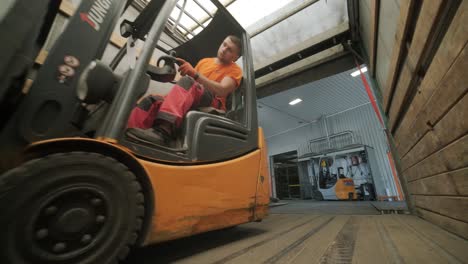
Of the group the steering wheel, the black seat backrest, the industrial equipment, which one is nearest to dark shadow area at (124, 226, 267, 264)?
the steering wheel

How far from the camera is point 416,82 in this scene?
4.69 ft

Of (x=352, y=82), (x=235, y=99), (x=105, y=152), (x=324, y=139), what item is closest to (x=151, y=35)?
(x=105, y=152)

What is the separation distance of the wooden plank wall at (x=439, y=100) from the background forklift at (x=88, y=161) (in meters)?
1.34

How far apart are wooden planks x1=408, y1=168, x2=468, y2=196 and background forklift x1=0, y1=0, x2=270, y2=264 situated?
1.33 metres

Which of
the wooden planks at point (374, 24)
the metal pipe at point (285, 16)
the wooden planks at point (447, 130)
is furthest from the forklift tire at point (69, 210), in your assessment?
the metal pipe at point (285, 16)

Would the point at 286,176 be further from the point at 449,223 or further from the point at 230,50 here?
the point at 230,50

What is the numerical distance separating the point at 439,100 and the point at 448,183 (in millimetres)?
573

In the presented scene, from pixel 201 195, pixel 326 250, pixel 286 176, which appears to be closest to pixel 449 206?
pixel 326 250

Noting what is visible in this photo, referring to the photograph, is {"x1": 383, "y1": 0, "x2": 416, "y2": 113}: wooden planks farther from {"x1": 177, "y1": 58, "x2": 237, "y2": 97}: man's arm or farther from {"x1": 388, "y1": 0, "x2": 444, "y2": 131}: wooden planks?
{"x1": 177, "y1": 58, "x2": 237, "y2": 97}: man's arm

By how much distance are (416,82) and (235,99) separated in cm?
154

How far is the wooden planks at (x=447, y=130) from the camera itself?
2.93ft

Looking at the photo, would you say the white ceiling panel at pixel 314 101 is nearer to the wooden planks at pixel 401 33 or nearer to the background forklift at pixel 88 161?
the wooden planks at pixel 401 33

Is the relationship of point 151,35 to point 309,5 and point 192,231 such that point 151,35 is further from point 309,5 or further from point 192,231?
point 309,5

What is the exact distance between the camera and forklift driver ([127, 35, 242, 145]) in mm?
1232
